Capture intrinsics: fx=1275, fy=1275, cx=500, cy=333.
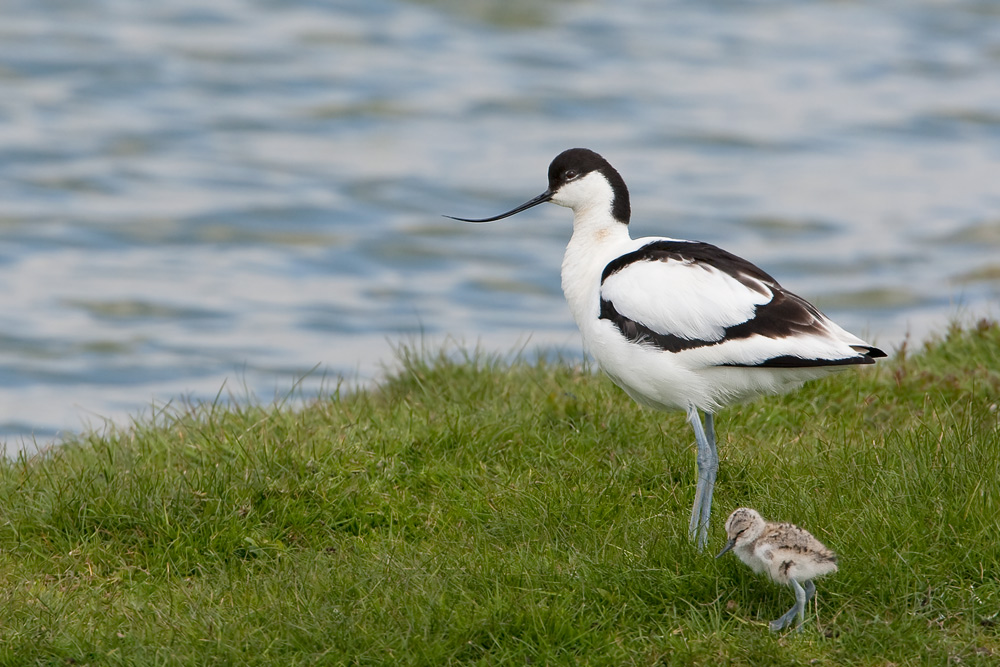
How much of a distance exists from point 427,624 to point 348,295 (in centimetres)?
811

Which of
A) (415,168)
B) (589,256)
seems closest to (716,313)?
(589,256)

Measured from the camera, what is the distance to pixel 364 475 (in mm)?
6285

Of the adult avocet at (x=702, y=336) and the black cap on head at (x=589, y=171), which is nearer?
the adult avocet at (x=702, y=336)

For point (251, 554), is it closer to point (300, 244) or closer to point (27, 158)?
point (300, 244)

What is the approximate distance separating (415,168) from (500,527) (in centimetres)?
1057

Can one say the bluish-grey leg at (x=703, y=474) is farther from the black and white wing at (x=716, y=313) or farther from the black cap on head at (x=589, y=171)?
the black cap on head at (x=589, y=171)

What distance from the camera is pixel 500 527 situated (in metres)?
5.72

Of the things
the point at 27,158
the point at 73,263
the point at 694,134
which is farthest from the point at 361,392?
the point at 694,134

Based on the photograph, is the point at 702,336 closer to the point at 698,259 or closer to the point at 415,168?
the point at 698,259

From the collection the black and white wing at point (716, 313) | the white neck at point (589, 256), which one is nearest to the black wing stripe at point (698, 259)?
the black and white wing at point (716, 313)

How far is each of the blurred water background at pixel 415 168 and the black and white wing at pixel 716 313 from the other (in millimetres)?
3803

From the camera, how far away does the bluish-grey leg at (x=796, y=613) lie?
464cm

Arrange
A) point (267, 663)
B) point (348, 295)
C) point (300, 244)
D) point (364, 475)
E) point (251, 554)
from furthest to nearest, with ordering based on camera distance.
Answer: point (300, 244) → point (348, 295) → point (364, 475) → point (251, 554) → point (267, 663)

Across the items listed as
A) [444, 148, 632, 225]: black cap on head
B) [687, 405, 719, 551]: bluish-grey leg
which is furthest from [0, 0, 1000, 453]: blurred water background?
[687, 405, 719, 551]: bluish-grey leg
